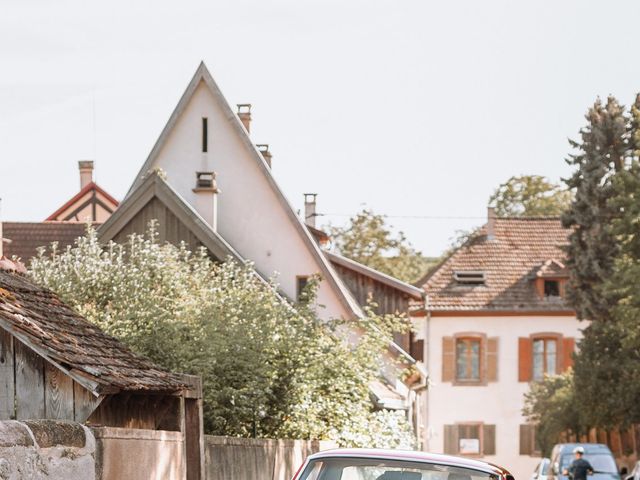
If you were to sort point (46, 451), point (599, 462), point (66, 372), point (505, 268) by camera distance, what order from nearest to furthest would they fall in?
1. point (46, 451)
2. point (66, 372)
3. point (599, 462)
4. point (505, 268)

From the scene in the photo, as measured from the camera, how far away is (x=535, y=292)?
213ft

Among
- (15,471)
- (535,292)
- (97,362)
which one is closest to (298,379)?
(97,362)

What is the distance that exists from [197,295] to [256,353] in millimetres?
3111

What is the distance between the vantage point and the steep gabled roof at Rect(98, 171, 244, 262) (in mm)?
35344

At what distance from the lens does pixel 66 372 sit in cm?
1388

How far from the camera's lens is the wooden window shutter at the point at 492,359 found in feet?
212

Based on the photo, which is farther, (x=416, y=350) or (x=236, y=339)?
(x=416, y=350)

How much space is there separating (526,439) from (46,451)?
2163 inches

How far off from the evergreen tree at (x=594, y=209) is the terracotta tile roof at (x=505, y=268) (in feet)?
35.9

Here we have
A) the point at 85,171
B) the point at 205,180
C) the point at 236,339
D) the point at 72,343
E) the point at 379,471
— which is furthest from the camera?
the point at 85,171

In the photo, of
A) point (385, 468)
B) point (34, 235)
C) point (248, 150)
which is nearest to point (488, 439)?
point (34, 235)

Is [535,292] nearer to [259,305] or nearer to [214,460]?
[259,305]

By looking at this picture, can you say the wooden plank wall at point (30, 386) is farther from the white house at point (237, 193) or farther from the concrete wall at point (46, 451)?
the white house at point (237, 193)

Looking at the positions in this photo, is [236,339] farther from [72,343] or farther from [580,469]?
[580,469]
